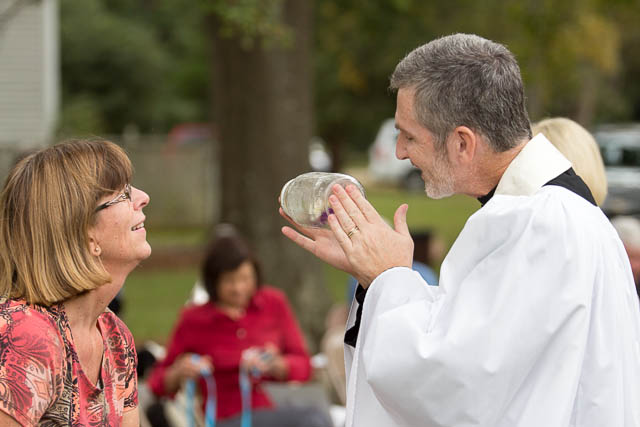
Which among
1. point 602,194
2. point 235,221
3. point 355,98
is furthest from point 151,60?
point 602,194

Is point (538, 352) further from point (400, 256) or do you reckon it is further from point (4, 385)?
point (4, 385)

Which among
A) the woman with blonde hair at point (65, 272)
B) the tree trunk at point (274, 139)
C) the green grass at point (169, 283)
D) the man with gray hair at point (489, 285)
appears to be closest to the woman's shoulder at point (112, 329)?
the woman with blonde hair at point (65, 272)

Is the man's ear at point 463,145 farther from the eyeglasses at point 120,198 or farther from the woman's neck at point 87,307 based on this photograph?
the woman's neck at point 87,307

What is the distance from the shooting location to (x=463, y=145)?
102 inches

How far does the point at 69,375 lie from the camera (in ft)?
8.24

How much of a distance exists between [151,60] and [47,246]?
2978cm

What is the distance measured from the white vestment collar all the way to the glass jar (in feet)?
1.41

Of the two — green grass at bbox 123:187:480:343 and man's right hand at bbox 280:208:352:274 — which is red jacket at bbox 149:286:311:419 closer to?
man's right hand at bbox 280:208:352:274

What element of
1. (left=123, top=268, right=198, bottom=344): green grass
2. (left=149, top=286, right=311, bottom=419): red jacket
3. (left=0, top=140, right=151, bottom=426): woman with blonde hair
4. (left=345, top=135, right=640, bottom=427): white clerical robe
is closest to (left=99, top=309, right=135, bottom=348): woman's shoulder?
(left=0, top=140, right=151, bottom=426): woman with blonde hair

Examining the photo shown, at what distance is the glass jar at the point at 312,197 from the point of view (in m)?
2.79

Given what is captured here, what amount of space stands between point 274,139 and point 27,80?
9.69 meters

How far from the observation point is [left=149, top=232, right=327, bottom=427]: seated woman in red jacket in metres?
4.68

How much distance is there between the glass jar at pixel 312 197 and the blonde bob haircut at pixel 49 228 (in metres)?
0.62

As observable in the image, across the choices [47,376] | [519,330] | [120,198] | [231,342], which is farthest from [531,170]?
[231,342]
